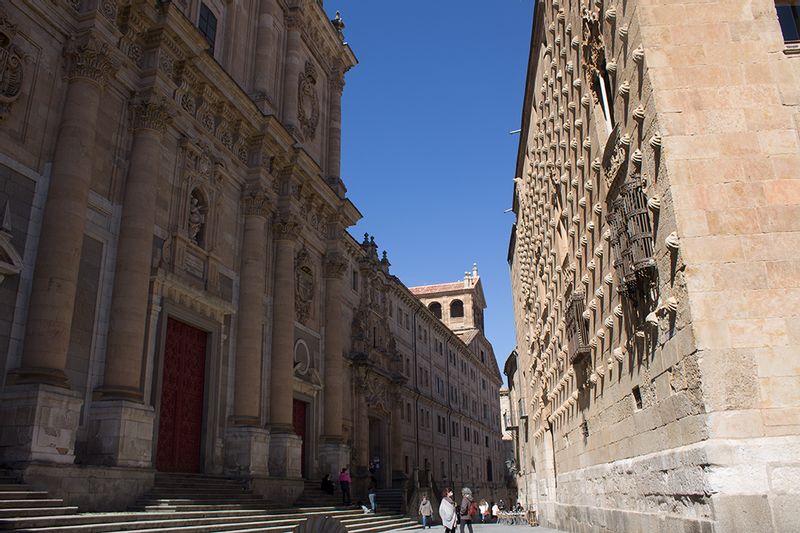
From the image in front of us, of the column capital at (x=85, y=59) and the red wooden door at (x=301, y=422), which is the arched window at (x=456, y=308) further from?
the column capital at (x=85, y=59)

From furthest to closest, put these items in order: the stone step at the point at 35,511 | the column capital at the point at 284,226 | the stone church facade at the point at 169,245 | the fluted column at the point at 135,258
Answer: the column capital at the point at 284,226 → the fluted column at the point at 135,258 → the stone church facade at the point at 169,245 → the stone step at the point at 35,511

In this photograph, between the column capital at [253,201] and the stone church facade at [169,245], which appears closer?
the stone church facade at [169,245]

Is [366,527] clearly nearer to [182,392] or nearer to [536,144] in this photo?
[182,392]

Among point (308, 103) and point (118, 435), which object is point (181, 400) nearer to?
point (118, 435)

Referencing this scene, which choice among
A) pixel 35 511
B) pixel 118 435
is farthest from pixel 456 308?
pixel 35 511

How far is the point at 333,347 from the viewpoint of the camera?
26203 mm

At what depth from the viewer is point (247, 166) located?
21328mm

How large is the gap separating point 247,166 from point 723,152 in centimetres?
1638

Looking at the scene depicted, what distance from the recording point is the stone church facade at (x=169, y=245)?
12289 millimetres

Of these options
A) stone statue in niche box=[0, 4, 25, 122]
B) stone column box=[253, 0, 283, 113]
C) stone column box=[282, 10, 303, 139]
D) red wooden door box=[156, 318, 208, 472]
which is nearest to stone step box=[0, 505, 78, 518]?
red wooden door box=[156, 318, 208, 472]

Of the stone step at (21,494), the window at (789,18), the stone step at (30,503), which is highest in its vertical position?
the window at (789,18)

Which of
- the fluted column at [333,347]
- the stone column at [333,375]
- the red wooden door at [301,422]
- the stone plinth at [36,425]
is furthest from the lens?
the fluted column at [333,347]

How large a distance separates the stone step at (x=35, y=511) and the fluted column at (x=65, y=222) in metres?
2.50

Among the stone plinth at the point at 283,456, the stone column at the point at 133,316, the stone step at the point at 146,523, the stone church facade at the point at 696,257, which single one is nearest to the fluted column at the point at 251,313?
the stone plinth at the point at 283,456
